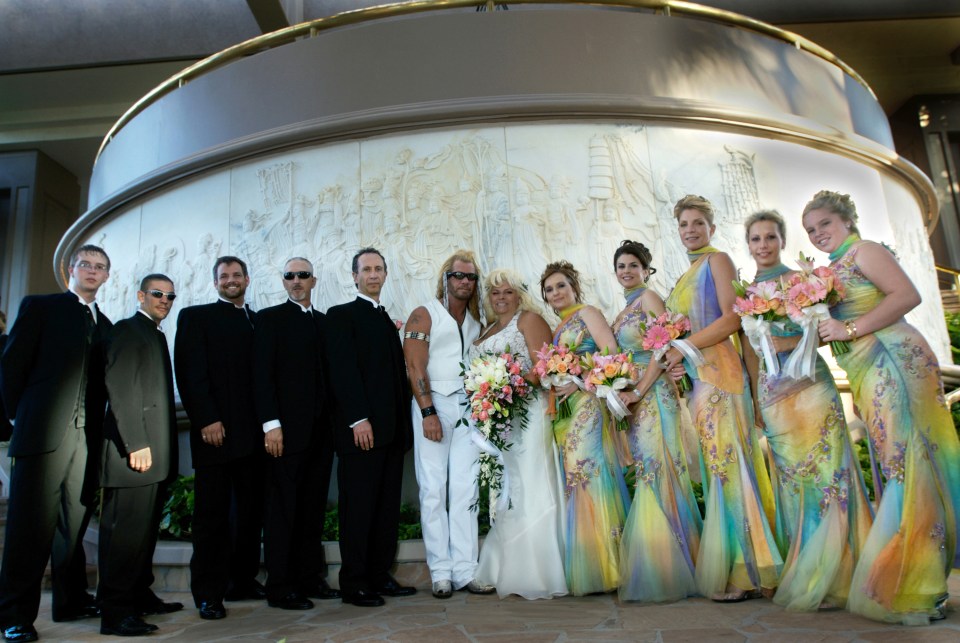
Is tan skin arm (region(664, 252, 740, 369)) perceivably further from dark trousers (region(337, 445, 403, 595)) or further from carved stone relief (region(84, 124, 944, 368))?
carved stone relief (region(84, 124, 944, 368))

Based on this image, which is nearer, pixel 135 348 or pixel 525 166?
pixel 135 348

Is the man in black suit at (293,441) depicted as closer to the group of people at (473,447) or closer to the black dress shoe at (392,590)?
the group of people at (473,447)

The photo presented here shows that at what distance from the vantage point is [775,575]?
366 cm

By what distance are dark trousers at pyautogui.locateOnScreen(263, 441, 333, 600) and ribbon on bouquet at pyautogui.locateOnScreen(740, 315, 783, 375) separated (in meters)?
2.69

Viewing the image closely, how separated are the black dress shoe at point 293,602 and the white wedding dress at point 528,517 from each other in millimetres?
1028

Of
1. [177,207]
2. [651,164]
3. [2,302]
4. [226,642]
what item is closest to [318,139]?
[177,207]

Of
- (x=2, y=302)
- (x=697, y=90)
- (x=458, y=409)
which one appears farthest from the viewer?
(x=2, y=302)

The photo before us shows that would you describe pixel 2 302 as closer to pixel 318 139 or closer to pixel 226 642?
pixel 318 139

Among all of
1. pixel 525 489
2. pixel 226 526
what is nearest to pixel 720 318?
pixel 525 489

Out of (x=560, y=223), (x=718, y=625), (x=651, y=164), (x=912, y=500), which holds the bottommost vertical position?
(x=718, y=625)

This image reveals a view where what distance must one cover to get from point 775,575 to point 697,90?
4783 millimetres

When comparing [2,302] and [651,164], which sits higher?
[2,302]

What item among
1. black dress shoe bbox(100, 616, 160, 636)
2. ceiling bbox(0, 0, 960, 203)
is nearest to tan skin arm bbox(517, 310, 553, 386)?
black dress shoe bbox(100, 616, 160, 636)

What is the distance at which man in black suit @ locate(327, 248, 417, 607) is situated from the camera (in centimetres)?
435
